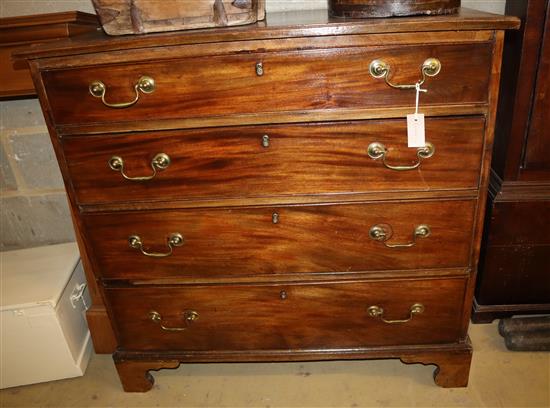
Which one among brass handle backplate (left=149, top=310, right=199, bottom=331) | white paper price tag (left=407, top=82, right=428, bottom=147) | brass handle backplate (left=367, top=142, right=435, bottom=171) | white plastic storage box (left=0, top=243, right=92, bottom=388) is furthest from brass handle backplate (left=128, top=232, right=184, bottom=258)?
white paper price tag (left=407, top=82, right=428, bottom=147)

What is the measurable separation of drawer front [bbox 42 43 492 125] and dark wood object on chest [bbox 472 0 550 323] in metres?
0.43

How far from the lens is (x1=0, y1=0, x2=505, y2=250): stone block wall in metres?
1.55

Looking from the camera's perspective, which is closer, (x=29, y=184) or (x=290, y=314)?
(x=290, y=314)

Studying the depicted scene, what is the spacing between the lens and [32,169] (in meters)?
1.78

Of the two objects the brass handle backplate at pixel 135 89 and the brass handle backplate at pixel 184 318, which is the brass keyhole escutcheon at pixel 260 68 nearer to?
the brass handle backplate at pixel 135 89

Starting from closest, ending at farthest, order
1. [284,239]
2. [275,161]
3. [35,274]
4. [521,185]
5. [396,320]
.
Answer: [275,161]
[284,239]
[396,320]
[521,185]
[35,274]

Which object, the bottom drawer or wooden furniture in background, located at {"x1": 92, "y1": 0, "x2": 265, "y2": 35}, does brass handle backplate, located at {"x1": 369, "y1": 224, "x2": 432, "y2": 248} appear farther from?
wooden furniture in background, located at {"x1": 92, "y1": 0, "x2": 265, "y2": 35}

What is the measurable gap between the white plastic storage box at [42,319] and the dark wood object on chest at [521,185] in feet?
5.24

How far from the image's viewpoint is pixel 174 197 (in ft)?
3.83

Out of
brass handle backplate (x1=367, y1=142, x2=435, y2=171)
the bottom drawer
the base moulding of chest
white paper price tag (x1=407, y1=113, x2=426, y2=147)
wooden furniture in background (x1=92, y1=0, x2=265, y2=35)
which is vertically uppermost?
wooden furniture in background (x1=92, y1=0, x2=265, y2=35)

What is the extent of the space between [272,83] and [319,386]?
3.63ft

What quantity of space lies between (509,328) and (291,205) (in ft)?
3.52

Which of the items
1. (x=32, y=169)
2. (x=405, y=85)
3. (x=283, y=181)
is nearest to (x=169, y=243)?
(x=283, y=181)

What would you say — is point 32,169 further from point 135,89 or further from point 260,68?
point 260,68
